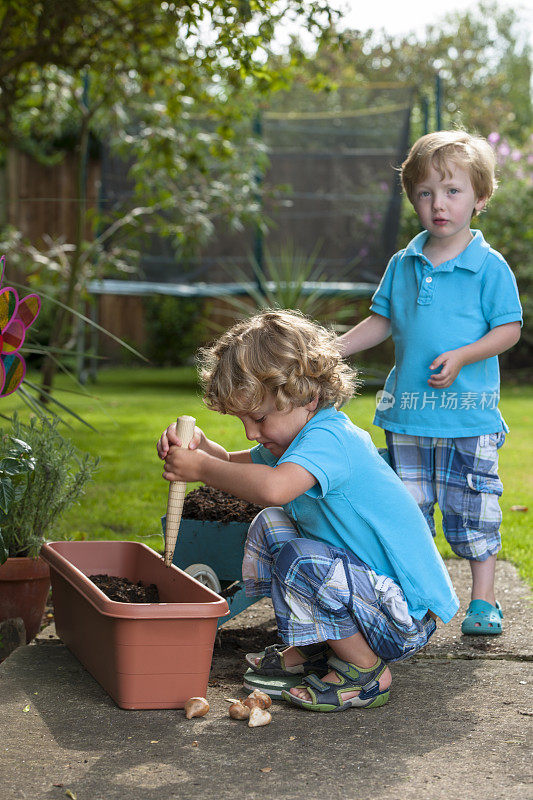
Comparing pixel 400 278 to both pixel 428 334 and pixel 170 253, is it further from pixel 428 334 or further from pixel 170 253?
pixel 170 253

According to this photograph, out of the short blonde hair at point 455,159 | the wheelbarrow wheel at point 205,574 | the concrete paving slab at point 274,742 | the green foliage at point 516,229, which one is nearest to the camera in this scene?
the concrete paving slab at point 274,742

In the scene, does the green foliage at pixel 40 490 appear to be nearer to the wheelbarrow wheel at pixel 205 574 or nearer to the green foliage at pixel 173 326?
the wheelbarrow wheel at pixel 205 574

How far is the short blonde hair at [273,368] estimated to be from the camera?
6.74ft

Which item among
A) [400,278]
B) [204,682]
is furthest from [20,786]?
[400,278]

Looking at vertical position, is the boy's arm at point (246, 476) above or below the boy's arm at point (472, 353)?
below

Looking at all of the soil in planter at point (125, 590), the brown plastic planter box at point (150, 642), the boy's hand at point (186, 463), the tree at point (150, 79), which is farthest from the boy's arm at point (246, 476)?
the tree at point (150, 79)

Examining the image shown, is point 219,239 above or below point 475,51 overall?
below

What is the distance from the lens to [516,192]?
9.37 metres

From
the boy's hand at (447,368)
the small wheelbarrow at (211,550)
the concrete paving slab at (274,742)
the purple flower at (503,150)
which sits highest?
the purple flower at (503,150)

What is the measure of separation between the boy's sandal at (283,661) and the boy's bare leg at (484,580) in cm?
54

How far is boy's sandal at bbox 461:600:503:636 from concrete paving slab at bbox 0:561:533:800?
15 centimetres

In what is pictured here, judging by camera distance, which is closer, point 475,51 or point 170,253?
point 170,253

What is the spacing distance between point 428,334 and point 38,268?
14.7 feet

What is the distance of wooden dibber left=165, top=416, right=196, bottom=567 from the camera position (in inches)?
80.6
